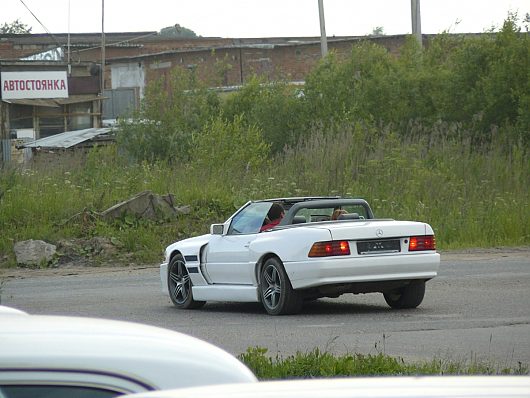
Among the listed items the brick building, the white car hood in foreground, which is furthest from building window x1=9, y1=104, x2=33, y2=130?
the white car hood in foreground

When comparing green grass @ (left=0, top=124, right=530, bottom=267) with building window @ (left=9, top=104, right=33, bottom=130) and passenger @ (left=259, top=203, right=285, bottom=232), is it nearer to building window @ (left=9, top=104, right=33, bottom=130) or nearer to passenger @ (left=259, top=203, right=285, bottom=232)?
passenger @ (left=259, top=203, right=285, bottom=232)

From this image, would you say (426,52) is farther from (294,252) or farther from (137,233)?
(294,252)

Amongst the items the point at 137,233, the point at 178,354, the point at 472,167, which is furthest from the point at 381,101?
the point at 178,354

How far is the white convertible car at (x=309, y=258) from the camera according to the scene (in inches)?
537

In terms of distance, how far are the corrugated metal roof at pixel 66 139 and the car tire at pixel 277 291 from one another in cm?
3554

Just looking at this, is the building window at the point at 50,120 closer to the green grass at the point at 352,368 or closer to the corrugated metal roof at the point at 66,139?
the corrugated metal roof at the point at 66,139

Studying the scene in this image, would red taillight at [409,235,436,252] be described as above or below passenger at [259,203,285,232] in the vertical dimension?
below

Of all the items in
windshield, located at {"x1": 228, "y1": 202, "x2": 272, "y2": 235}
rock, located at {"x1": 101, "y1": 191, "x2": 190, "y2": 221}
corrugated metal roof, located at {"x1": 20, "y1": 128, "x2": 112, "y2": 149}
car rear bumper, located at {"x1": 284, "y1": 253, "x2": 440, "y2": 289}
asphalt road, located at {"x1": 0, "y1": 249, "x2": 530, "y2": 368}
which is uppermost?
corrugated metal roof, located at {"x1": 20, "y1": 128, "x2": 112, "y2": 149}

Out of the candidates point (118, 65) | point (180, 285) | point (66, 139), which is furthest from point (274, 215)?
point (118, 65)

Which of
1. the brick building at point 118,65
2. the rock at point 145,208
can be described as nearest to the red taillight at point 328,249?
the rock at point 145,208

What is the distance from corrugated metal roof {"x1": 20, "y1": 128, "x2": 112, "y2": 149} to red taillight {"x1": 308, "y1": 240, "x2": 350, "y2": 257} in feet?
119

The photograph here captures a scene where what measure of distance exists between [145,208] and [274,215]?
11649mm

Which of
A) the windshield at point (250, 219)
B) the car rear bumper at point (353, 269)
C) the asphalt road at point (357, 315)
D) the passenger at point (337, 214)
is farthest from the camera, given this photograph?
the windshield at point (250, 219)

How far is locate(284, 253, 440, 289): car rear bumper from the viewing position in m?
13.6
